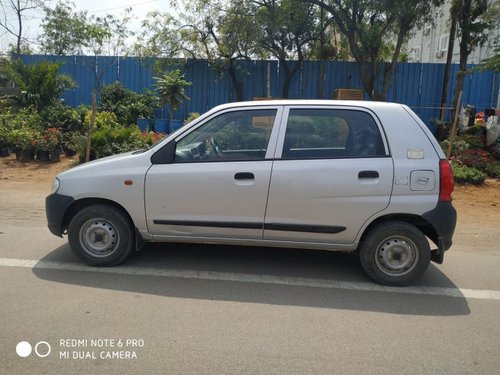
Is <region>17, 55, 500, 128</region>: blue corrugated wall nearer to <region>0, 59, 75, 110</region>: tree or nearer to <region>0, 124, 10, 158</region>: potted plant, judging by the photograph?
<region>0, 59, 75, 110</region>: tree

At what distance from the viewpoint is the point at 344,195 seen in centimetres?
420

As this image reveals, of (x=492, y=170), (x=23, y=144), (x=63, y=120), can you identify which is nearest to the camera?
(x=492, y=170)

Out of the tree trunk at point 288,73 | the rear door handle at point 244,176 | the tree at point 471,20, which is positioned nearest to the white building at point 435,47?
the tree at point 471,20

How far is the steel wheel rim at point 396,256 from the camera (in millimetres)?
4293

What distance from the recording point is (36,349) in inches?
122

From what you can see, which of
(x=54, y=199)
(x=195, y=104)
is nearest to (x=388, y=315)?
(x=54, y=199)

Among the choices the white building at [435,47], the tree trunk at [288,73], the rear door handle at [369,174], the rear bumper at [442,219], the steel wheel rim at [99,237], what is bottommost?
the steel wheel rim at [99,237]

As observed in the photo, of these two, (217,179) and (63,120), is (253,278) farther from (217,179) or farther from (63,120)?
(63,120)

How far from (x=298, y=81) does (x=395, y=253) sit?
12957 millimetres

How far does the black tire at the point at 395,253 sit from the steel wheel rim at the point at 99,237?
2.48 metres

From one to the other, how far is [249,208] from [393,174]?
4.51 feet

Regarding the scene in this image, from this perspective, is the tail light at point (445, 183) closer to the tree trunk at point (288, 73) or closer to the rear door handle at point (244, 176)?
the rear door handle at point (244, 176)

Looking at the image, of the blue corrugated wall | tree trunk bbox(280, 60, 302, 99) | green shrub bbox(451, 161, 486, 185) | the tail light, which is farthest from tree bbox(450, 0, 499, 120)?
the tail light

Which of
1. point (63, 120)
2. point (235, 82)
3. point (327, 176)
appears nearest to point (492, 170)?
point (327, 176)
